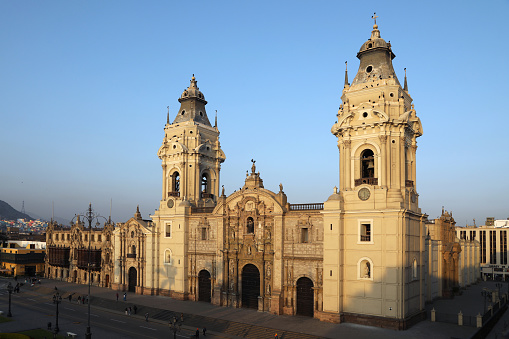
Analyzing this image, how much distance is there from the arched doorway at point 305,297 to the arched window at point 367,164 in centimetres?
1312

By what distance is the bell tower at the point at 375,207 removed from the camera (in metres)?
38.6

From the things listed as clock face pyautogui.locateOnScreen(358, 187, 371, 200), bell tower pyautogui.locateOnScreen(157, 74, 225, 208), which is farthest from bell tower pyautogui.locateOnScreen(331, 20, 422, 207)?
bell tower pyautogui.locateOnScreen(157, 74, 225, 208)

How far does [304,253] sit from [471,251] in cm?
5382

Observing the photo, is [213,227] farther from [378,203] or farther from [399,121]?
[399,121]

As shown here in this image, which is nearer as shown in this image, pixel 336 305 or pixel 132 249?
A: pixel 336 305

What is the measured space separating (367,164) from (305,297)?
16.0 m

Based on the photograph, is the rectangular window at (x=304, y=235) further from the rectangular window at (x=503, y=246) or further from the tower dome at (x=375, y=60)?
the rectangular window at (x=503, y=246)

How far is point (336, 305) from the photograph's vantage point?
4034 centimetres

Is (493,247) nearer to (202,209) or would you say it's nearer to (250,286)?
(250,286)

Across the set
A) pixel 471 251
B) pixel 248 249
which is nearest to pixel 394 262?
pixel 248 249

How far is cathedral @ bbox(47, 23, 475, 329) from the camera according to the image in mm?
39406

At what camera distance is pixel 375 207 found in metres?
40.0

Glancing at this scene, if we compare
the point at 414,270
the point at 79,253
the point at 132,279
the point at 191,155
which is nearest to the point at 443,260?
the point at 414,270

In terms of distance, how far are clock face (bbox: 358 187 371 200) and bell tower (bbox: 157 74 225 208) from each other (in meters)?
24.8
